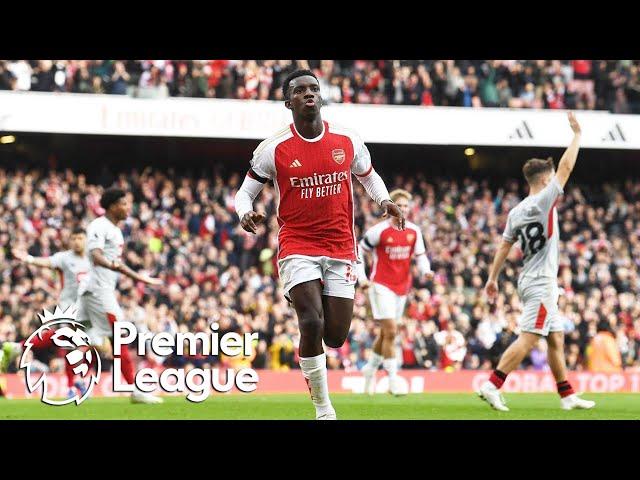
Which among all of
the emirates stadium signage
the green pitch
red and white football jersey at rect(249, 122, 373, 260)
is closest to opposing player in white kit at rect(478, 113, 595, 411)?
the green pitch

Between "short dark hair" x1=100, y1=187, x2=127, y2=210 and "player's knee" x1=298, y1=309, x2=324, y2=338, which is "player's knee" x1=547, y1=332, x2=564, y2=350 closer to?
"player's knee" x1=298, y1=309, x2=324, y2=338

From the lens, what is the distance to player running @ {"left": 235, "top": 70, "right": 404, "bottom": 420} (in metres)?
8.20

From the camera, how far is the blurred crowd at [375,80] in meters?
25.1

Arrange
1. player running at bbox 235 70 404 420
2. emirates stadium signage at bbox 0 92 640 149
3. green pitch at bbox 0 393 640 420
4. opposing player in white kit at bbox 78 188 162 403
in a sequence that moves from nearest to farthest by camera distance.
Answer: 1. player running at bbox 235 70 404 420
2. green pitch at bbox 0 393 640 420
3. opposing player in white kit at bbox 78 188 162 403
4. emirates stadium signage at bbox 0 92 640 149

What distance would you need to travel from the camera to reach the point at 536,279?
10828 mm

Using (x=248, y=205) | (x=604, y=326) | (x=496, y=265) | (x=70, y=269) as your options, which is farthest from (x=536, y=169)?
(x=604, y=326)

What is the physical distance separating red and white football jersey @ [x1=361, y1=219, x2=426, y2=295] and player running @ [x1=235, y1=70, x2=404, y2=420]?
565cm

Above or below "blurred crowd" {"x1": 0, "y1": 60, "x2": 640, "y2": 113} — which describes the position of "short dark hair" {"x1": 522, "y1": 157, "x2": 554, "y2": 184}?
below

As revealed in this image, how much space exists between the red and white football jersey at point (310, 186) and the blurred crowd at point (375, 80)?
17.2 metres

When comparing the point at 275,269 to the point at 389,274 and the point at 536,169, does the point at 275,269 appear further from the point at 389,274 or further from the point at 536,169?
the point at 536,169

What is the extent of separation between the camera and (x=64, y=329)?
12141 mm

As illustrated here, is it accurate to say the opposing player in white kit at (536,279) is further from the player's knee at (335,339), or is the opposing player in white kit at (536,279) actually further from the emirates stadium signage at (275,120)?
the emirates stadium signage at (275,120)

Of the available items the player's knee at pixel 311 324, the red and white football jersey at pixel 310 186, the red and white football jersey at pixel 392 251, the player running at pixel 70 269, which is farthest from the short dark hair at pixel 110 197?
the player's knee at pixel 311 324

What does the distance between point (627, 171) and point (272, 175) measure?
23.3 meters
